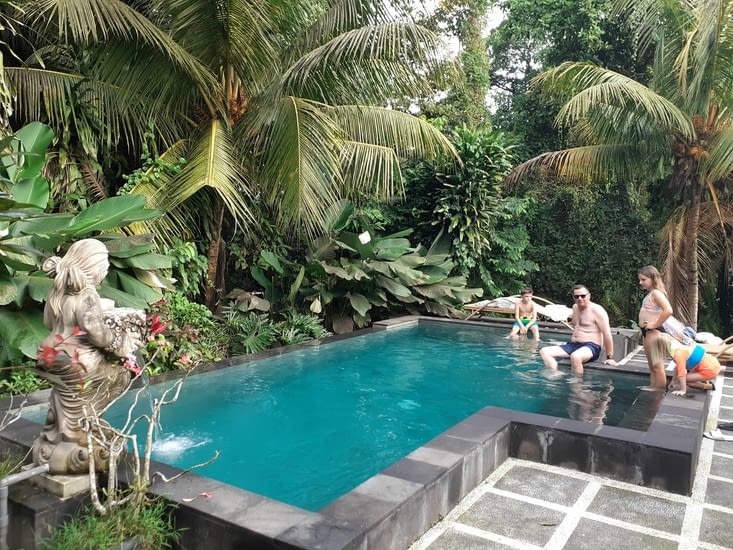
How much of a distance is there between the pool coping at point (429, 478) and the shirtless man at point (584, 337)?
62.5 inches

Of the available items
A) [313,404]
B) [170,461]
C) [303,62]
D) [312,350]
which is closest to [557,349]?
[313,404]

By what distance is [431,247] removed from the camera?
1314 cm

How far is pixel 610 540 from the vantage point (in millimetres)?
2789

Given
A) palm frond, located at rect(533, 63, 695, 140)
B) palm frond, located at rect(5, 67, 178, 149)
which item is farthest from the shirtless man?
palm frond, located at rect(5, 67, 178, 149)

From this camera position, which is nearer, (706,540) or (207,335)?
(706,540)

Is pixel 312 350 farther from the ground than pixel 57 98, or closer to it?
closer to it

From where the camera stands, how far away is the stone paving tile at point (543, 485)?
10.7 feet

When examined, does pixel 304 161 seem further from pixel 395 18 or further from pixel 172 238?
pixel 395 18

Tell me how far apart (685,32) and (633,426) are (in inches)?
346

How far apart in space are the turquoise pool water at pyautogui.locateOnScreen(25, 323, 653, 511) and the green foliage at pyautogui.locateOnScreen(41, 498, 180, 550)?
3.49 ft

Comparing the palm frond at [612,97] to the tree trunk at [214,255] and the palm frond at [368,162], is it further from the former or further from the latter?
the tree trunk at [214,255]

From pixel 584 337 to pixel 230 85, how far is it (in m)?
5.97

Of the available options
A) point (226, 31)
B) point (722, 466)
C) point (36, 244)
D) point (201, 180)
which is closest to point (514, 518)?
point (722, 466)

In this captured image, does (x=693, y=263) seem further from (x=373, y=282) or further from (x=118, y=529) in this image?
(x=118, y=529)
